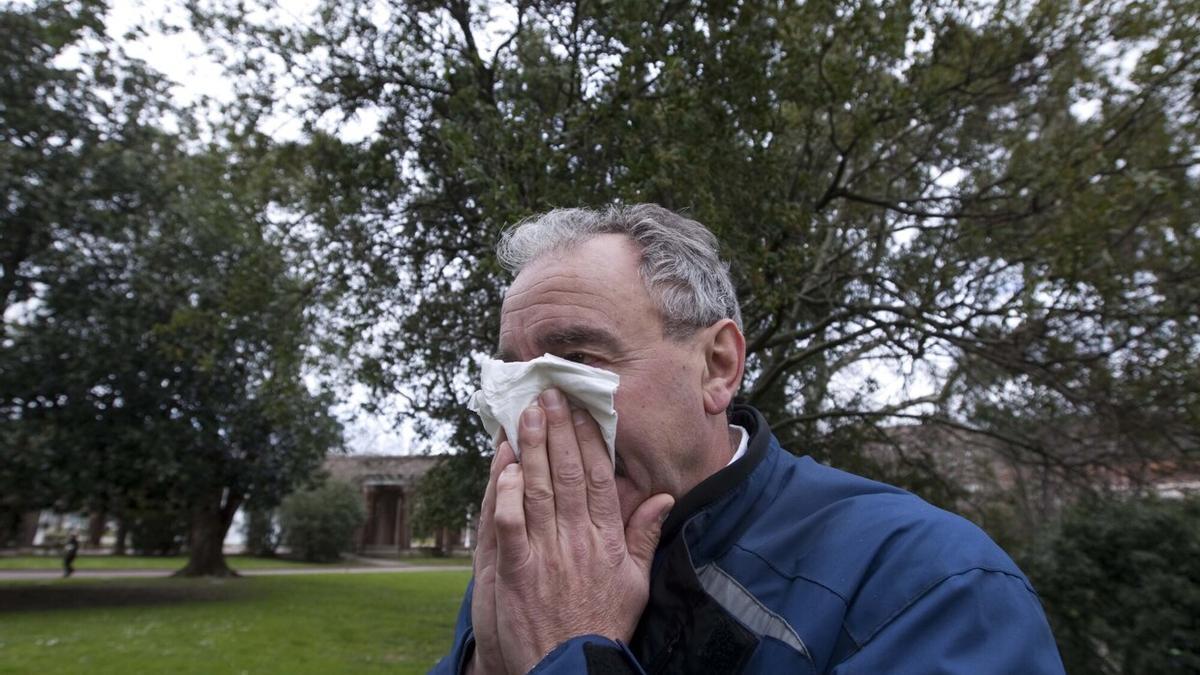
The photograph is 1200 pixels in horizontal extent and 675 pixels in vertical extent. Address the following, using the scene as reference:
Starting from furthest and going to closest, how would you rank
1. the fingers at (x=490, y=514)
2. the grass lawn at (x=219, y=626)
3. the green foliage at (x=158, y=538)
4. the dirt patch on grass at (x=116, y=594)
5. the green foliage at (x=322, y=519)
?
1. the green foliage at (x=158, y=538)
2. the green foliage at (x=322, y=519)
3. the dirt patch on grass at (x=116, y=594)
4. the grass lawn at (x=219, y=626)
5. the fingers at (x=490, y=514)

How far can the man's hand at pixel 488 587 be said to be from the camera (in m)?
1.50

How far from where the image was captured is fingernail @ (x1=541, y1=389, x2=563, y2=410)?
1504 mm

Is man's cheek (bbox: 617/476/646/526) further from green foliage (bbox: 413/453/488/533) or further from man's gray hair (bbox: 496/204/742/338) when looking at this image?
green foliage (bbox: 413/453/488/533)

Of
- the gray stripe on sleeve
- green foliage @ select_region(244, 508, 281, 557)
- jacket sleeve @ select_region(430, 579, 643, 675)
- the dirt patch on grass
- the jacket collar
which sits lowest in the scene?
the dirt patch on grass

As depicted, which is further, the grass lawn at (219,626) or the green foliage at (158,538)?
the green foliage at (158,538)

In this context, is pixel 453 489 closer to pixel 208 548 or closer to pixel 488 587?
pixel 488 587

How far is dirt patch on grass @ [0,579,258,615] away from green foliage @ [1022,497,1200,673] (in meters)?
18.0

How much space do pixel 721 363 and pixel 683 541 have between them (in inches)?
21.2

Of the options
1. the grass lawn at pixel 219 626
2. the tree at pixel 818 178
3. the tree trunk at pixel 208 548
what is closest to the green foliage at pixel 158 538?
the tree trunk at pixel 208 548

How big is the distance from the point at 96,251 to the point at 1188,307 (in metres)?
17.2

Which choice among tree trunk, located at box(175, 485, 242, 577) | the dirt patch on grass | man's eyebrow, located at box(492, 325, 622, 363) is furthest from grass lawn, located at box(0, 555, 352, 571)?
man's eyebrow, located at box(492, 325, 622, 363)

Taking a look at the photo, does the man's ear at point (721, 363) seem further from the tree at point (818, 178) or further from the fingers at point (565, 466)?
the tree at point (818, 178)

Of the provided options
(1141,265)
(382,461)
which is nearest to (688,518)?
(1141,265)

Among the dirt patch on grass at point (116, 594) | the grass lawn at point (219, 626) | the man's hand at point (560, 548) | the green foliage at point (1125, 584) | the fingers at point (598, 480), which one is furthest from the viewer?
the dirt patch on grass at point (116, 594)
